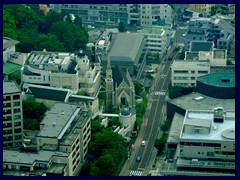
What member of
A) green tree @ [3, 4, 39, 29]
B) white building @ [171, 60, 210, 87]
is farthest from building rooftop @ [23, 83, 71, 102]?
green tree @ [3, 4, 39, 29]

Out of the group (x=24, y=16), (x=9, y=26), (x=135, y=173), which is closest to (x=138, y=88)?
(x=135, y=173)

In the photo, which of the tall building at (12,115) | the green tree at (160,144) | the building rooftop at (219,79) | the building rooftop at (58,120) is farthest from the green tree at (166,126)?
the tall building at (12,115)

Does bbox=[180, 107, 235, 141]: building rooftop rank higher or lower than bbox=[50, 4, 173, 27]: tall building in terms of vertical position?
lower

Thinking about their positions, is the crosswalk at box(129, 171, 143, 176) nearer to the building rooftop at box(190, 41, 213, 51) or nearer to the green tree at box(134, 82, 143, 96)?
the green tree at box(134, 82, 143, 96)

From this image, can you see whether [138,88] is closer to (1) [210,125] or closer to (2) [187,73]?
(2) [187,73]

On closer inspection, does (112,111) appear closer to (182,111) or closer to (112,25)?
(182,111)

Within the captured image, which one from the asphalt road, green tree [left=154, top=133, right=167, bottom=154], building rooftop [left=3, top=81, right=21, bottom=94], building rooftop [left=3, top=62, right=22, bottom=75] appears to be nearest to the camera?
building rooftop [left=3, top=81, right=21, bottom=94]
